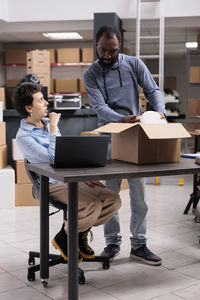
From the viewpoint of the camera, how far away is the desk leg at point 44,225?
2369mm

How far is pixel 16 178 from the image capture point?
4.87m

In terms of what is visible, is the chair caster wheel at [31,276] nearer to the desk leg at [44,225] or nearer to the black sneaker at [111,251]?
the desk leg at [44,225]

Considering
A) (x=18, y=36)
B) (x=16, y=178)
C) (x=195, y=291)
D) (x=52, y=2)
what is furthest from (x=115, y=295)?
(x=18, y=36)

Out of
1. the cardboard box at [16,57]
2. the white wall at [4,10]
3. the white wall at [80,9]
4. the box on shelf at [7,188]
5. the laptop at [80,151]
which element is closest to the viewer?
the laptop at [80,151]

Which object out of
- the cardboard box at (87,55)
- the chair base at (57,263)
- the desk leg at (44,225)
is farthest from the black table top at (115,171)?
the cardboard box at (87,55)

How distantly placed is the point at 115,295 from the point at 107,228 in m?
0.66

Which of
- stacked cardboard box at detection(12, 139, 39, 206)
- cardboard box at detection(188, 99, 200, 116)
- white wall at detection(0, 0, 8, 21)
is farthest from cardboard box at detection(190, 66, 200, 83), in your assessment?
stacked cardboard box at detection(12, 139, 39, 206)

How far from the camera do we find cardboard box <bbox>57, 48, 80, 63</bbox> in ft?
29.4

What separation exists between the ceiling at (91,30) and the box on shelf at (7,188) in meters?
3.76

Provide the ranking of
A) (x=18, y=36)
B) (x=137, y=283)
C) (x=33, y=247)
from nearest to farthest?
(x=137, y=283) → (x=33, y=247) → (x=18, y=36)

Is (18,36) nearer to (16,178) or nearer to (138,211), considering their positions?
(16,178)

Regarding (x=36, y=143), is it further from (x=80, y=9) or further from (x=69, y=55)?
(x=69, y=55)

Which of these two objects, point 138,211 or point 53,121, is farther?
point 138,211

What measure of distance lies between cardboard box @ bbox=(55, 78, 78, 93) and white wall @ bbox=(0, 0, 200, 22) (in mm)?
1940
